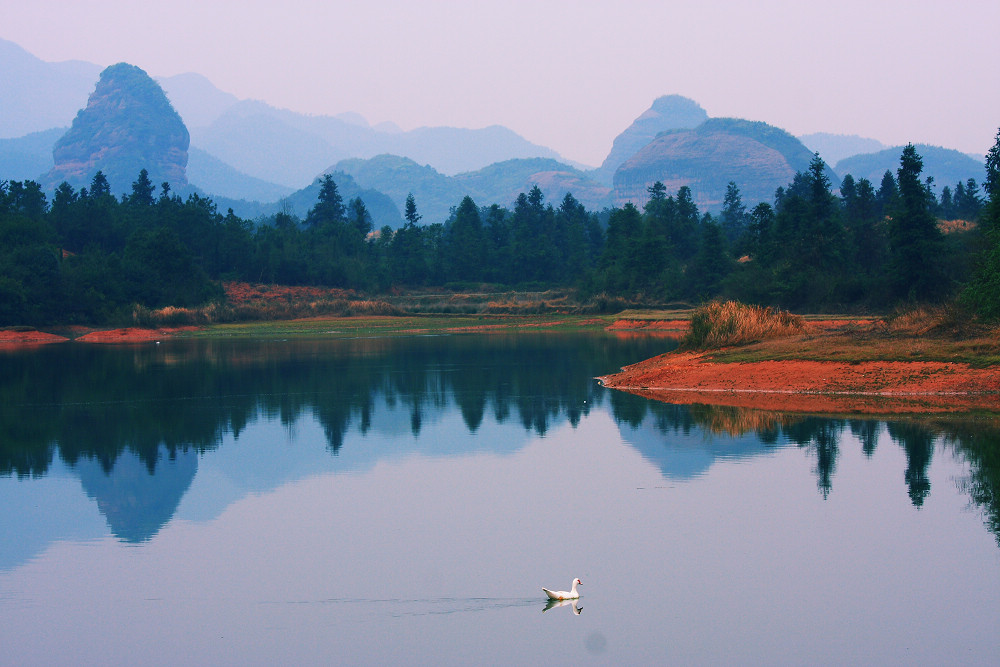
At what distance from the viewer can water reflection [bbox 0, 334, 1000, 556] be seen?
19.7m

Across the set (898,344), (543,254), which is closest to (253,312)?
(543,254)

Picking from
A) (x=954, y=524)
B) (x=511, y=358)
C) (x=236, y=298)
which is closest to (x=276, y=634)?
(x=954, y=524)

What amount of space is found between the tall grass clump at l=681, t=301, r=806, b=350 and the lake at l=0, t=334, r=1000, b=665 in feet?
24.0

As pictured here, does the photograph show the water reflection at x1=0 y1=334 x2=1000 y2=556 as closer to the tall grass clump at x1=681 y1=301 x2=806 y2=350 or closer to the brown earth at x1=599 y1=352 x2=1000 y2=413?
the brown earth at x1=599 y1=352 x2=1000 y2=413

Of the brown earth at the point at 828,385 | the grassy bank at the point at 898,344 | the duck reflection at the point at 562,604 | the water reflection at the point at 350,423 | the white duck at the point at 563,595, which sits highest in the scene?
the grassy bank at the point at 898,344

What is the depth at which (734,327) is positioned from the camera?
1364 inches

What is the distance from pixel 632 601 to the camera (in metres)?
12.0

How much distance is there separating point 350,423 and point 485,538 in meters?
13.3

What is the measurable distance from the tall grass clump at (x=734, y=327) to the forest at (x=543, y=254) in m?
6.32

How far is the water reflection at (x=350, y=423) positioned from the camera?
19.7m

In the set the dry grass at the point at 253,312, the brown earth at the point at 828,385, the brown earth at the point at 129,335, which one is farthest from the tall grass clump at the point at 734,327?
the dry grass at the point at 253,312

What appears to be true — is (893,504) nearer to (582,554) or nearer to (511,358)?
(582,554)

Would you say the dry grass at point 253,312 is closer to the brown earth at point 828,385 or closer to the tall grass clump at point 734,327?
the tall grass clump at point 734,327

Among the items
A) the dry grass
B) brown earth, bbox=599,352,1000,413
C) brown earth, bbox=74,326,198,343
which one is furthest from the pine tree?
brown earth, bbox=74,326,198,343
